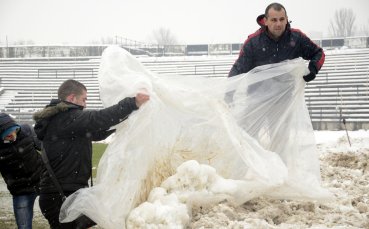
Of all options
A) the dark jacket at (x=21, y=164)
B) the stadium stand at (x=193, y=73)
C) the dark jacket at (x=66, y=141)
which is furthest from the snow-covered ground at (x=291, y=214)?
the stadium stand at (x=193, y=73)

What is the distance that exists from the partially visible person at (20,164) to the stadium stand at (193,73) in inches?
712

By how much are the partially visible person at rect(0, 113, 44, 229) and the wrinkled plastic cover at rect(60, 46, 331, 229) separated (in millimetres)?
960

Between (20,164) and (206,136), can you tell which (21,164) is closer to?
(20,164)

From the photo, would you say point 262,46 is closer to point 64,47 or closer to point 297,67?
point 297,67

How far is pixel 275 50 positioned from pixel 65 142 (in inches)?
73.1

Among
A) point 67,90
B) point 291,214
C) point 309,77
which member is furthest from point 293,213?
point 67,90

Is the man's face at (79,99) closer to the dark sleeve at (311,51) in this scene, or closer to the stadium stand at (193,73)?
the dark sleeve at (311,51)

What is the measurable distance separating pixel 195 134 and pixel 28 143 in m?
1.49

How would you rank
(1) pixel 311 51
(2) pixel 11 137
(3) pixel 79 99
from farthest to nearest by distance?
(1) pixel 311 51, (2) pixel 11 137, (3) pixel 79 99

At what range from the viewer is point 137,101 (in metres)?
3.16

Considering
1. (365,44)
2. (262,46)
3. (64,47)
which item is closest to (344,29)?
(365,44)

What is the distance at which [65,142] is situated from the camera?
11.0 feet

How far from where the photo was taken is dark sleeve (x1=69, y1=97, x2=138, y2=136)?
10.3 feet

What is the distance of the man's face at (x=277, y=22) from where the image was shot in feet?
12.6
